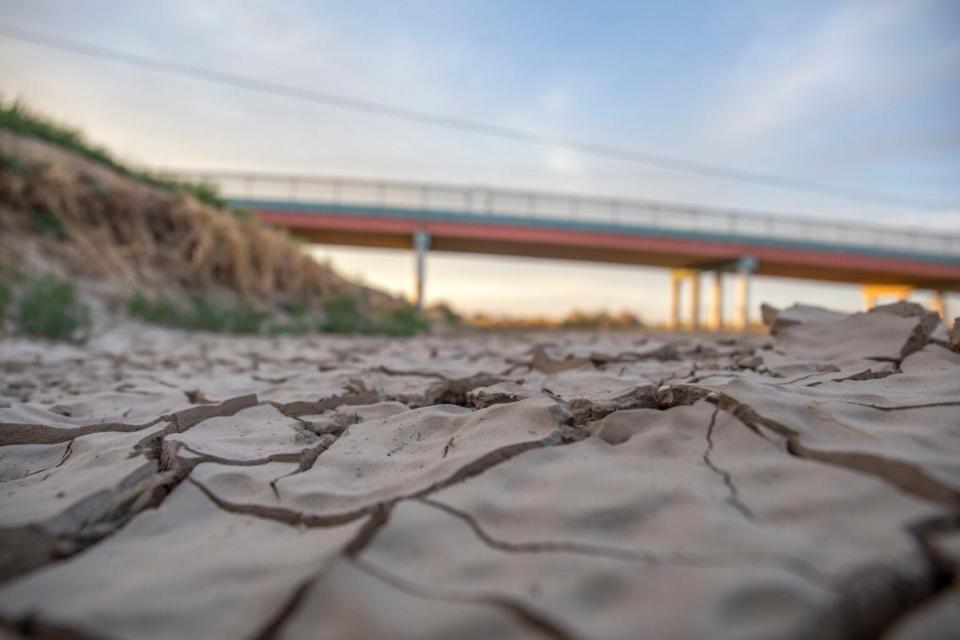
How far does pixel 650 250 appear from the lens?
1534cm

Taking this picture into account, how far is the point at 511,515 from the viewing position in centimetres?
96

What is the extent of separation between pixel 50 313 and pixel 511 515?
4.92 meters

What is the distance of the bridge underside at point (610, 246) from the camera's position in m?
14.5

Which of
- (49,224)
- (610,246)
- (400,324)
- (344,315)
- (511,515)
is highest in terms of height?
(610,246)

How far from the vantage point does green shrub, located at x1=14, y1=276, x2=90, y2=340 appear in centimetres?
439

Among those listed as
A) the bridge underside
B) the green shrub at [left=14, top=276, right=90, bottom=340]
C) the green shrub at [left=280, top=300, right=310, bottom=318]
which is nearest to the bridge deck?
the bridge underside

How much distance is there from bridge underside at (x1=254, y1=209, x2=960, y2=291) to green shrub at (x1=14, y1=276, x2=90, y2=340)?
9.25 metres

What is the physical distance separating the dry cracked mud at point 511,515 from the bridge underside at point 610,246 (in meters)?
13.0

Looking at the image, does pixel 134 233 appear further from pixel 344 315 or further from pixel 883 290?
pixel 883 290

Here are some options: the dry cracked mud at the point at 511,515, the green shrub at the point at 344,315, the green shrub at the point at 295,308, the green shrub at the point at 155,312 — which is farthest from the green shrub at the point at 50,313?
the dry cracked mud at the point at 511,515

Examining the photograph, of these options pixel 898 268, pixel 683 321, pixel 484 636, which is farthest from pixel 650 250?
pixel 484 636

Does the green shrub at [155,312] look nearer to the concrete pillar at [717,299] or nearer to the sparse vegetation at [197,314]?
the sparse vegetation at [197,314]

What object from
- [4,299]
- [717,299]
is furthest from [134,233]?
[717,299]

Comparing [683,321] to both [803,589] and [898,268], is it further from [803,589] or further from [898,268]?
[803,589]
